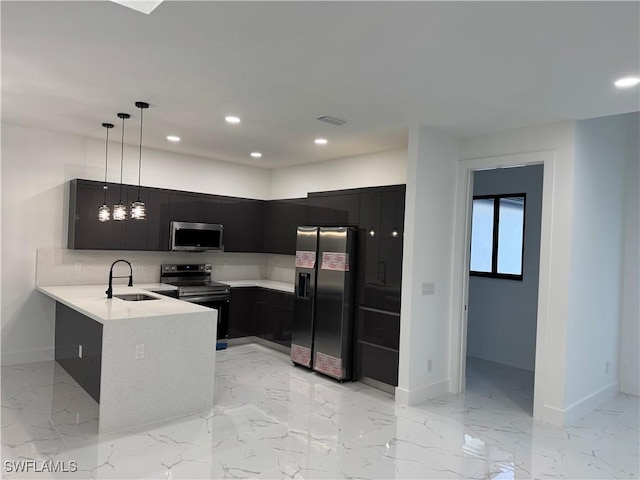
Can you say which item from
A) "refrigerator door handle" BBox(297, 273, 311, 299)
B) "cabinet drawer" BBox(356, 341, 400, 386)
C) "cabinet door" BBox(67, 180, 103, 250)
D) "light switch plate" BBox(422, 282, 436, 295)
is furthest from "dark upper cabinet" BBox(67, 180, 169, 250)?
"light switch plate" BBox(422, 282, 436, 295)

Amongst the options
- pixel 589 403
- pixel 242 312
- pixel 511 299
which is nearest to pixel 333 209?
pixel 242 312

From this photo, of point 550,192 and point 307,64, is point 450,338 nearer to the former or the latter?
point 550,192

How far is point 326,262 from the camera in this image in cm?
506

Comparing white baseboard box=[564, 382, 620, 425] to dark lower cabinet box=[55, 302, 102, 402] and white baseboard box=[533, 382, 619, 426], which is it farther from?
dark lower cabinet box=[55, 302, 102, 402]

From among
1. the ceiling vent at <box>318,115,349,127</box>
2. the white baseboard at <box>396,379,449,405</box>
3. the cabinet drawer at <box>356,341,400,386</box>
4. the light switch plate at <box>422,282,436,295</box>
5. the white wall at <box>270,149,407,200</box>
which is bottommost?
the white baseboard at <box>396,379,449,405</box>

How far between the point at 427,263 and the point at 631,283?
2354mm

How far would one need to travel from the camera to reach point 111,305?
13.1 ft

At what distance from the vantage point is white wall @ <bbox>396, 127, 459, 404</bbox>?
169 inches

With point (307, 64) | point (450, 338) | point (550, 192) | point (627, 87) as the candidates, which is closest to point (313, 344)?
point (450, 338)

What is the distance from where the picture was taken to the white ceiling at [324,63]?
228cm

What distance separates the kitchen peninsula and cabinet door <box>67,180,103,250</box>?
1.11 meters

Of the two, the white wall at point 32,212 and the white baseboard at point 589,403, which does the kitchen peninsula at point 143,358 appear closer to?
the white wall at point 32,212

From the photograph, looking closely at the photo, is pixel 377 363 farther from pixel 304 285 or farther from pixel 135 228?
pixel 135 228

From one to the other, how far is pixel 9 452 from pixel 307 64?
3209mm
